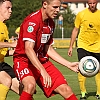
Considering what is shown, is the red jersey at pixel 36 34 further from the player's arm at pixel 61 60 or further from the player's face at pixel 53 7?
the player's face at pixel 53 7

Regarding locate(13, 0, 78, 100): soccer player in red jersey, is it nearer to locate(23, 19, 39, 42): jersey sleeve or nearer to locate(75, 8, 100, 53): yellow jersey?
locate(23, 19, 39, 42): jersey sleeve

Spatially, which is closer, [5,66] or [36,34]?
[36,34]

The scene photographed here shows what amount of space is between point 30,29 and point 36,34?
191 mm

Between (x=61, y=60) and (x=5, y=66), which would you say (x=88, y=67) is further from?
(x=5, y=66)

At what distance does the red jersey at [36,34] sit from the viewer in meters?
7.45

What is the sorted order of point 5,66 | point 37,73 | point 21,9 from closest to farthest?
1. point 37,73
2. point 5,66
3. point 21,9

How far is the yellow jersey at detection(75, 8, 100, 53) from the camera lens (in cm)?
1156

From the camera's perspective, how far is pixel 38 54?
805 centimetres

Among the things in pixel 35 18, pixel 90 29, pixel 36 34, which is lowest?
pixel 90 29

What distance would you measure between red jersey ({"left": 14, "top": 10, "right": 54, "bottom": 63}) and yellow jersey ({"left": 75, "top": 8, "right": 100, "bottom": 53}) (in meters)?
3.43

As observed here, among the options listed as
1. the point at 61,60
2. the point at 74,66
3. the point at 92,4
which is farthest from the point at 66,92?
the point at 92,4

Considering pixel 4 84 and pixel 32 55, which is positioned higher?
pixel 32 55

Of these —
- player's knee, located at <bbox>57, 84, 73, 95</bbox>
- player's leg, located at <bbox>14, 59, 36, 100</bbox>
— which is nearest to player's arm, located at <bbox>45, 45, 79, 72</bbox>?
player's knee, located at <bbox>57, 84, 73, 95</bbox>

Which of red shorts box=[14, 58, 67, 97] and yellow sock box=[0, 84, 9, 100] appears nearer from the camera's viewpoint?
red shorts box=[14, 58, 67, 97]
